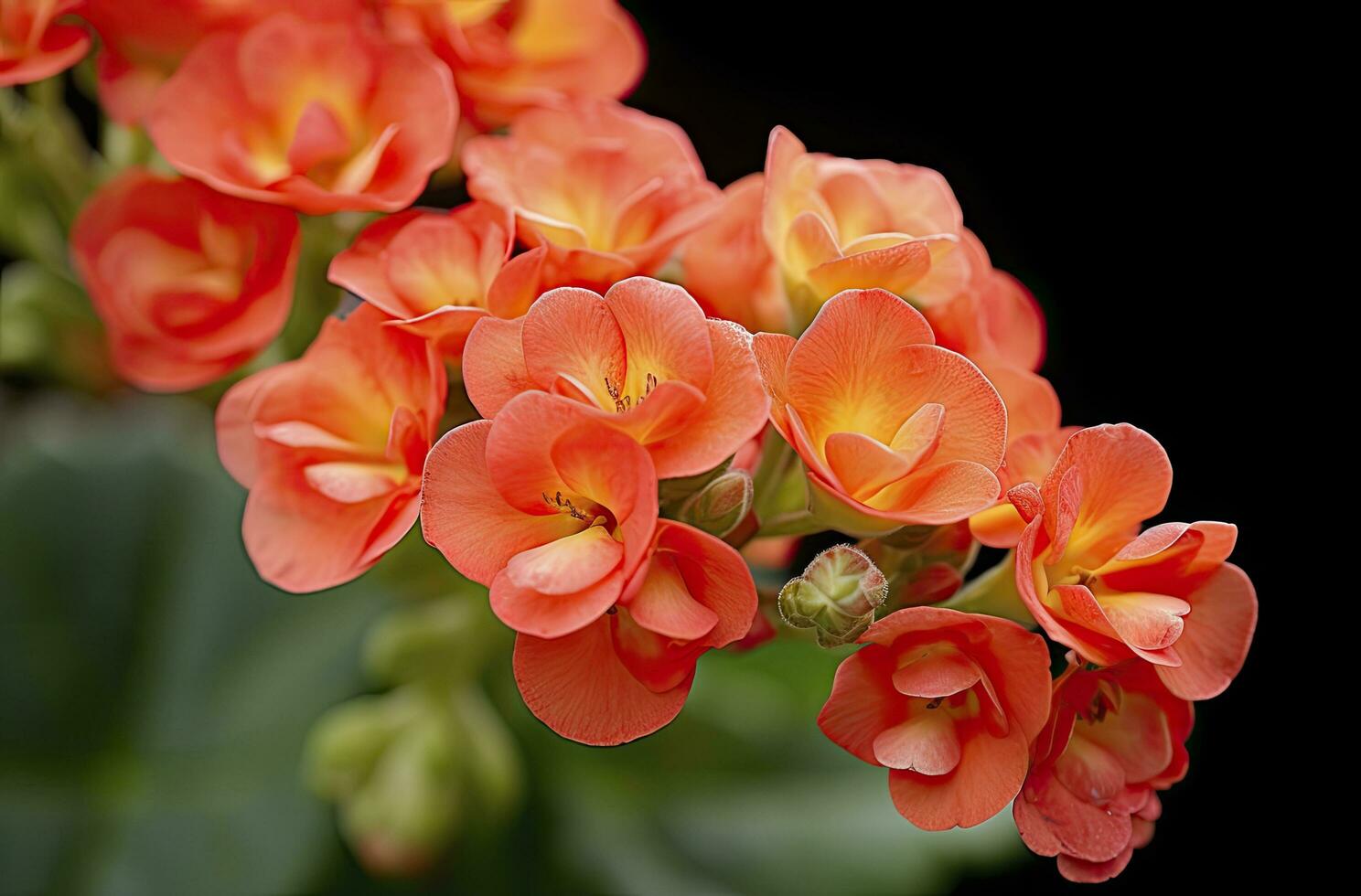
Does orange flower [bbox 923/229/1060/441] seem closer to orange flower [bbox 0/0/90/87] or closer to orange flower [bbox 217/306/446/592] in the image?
orange flower [bbox 217/306/446/592]

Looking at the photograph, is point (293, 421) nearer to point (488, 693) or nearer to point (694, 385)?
point (694, 385)

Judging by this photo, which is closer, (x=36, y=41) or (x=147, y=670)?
(x=36, y=41)

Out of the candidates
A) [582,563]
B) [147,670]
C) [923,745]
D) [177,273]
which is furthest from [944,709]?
[147,670]

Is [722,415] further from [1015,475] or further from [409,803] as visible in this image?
[409,803]

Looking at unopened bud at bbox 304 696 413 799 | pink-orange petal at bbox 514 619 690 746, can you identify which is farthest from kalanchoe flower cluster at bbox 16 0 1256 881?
unopened bud at bbox 304 696 413 799

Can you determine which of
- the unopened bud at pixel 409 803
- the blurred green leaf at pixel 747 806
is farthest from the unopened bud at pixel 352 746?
the blurred green leaf at pixel 747 806

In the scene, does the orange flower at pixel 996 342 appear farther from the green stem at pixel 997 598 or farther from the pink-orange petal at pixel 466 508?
the pink-orange petal at pixel 466 508
